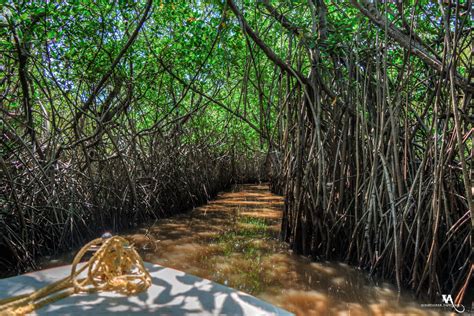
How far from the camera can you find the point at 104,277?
2.00 meters

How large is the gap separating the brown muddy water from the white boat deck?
0.79m

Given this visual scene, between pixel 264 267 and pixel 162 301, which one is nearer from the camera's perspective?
pixel 162 301

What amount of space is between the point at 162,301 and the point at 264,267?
6.49 ft

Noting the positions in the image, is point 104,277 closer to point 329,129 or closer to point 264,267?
point 264,267

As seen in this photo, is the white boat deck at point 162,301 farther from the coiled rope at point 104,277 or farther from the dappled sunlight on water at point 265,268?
the dappled sunlight on water at point 265,268

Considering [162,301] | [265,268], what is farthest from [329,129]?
[162,301]

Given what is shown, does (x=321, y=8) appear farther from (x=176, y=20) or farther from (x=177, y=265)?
(x=177, y=265)

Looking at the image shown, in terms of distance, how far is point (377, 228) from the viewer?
3166 mm

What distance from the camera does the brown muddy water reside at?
2.78 m

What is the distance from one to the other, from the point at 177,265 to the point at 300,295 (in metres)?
1.33

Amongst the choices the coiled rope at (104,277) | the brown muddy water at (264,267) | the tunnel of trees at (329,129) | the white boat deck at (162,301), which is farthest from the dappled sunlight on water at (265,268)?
the coiled rope at (104,277)

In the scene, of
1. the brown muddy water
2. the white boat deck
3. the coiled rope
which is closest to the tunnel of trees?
the brown muddy water

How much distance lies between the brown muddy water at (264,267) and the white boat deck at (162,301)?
2.60 ft

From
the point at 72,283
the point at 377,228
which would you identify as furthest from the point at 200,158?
the point at 72,283
